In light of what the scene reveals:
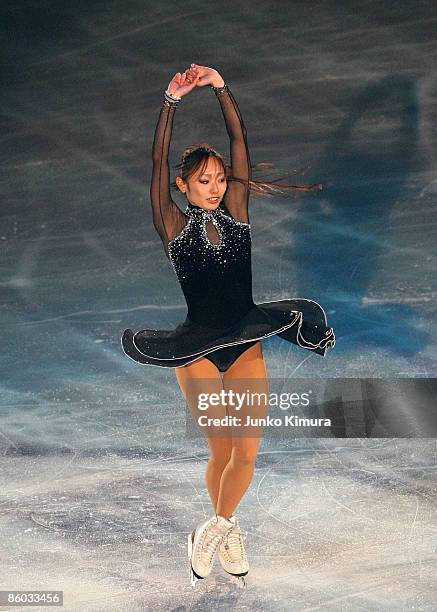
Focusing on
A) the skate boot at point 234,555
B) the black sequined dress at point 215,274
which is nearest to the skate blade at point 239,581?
the skate boot at point 234,555

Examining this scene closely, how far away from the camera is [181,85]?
4.10 meters

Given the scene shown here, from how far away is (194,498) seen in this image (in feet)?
15.0

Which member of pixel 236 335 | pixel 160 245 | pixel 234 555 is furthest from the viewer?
pixel 160 245

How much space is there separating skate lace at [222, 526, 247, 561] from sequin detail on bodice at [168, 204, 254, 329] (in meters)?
0.86

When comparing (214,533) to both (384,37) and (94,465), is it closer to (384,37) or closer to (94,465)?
(94,465)

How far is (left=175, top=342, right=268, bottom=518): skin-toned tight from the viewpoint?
4.11 meters

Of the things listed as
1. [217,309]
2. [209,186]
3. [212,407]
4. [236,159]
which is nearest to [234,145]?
[236,159]

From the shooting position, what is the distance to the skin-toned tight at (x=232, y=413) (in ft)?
13.5

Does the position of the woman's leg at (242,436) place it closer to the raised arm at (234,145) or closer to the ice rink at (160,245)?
the ice rink at (160,245)

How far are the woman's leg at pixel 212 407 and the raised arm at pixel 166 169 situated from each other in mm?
534

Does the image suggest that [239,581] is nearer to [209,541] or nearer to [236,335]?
[209,541]

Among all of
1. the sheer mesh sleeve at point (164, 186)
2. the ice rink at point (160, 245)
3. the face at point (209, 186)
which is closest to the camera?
the sheer mesh sleeve at point (164, 186)

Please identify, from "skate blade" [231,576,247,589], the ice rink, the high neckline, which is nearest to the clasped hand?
the high neckline

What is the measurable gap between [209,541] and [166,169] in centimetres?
153
